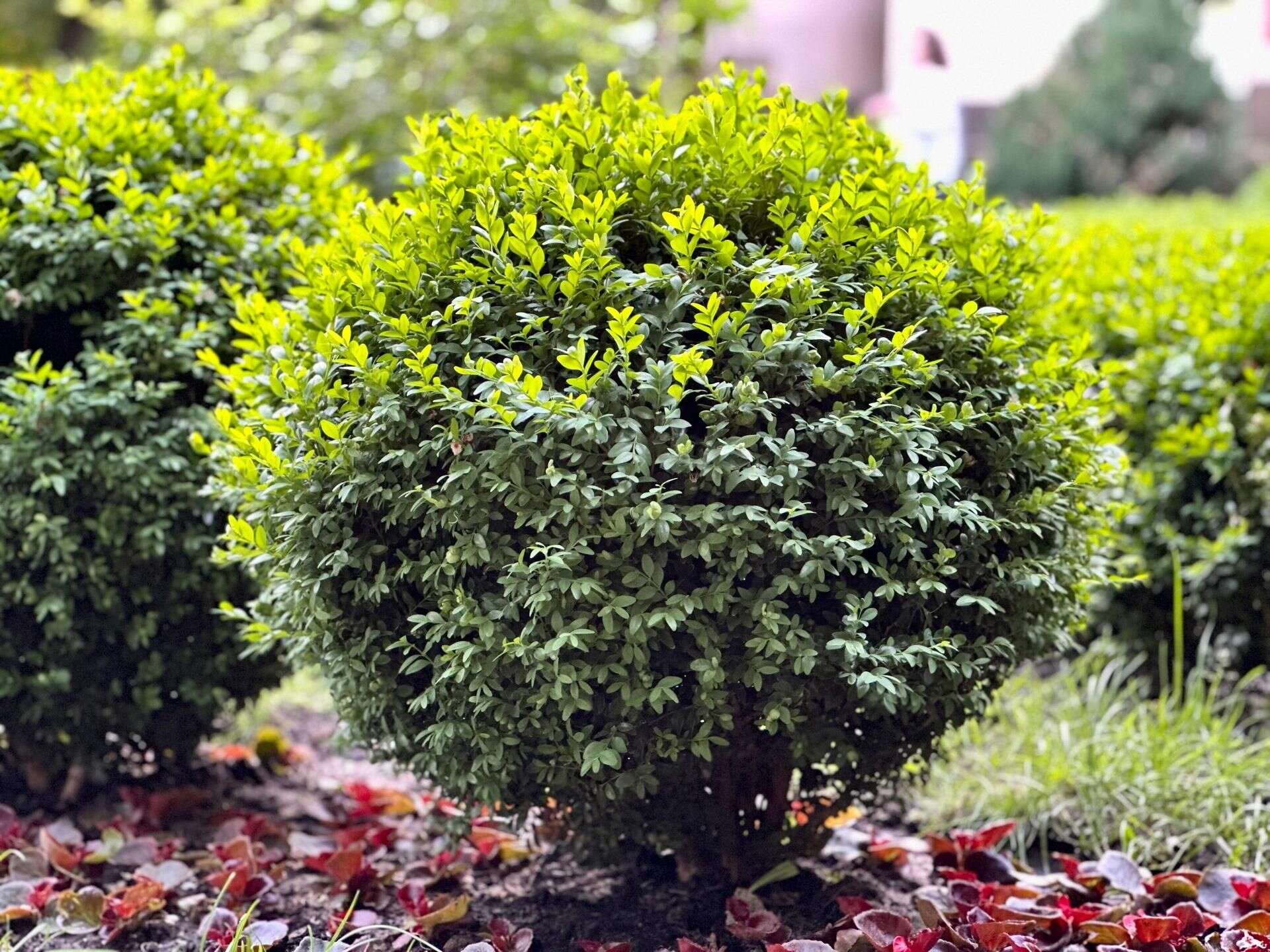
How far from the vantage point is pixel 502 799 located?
2613mm

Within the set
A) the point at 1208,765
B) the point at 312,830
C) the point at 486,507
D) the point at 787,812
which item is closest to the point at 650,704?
the point at 486,507

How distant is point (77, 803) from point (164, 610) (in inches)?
31.1

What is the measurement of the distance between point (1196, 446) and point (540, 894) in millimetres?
2478

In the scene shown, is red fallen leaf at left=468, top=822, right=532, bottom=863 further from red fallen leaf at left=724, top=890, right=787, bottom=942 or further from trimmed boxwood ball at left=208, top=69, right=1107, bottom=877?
red fallen leaf at left=724, top=890, right=787, bottom=942

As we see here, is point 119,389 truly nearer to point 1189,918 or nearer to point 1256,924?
point 1189,918

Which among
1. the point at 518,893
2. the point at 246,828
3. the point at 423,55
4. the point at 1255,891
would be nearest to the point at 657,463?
the point at 518,893

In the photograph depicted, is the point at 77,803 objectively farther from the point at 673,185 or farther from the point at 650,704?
the point at 673,185

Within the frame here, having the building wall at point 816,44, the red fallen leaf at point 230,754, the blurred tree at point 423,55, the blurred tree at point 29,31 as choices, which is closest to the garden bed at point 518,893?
the red fallen leaf at point 230,754

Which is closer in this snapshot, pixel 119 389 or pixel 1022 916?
pixel 1022 916

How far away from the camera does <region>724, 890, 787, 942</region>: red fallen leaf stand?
257 cm

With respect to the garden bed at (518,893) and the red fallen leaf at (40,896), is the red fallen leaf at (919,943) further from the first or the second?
the red fallen leaf at (40,896)

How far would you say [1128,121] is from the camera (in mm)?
14984

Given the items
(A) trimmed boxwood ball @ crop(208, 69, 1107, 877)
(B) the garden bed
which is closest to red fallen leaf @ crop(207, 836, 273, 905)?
(B) the garden bed

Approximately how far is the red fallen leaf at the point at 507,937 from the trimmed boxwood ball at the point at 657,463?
26 cm
